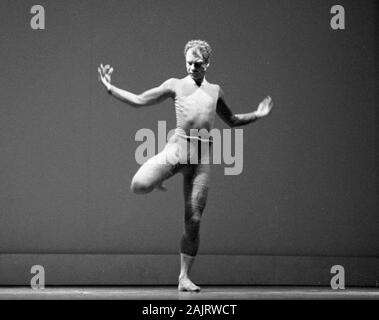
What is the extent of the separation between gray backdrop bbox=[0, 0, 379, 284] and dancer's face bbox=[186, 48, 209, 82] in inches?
67.5

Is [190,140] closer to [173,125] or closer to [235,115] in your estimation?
[235,115]

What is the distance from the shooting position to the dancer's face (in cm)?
473

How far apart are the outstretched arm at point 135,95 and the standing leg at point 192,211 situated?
21.7 inches

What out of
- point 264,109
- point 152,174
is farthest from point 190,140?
point 264,109

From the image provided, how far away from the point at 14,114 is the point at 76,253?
4.67 ft

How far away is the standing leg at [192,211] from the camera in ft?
15.5

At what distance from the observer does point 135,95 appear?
4.62 metres

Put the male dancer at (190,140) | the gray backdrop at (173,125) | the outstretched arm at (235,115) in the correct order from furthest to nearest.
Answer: the gray backdrop at (173,125) < the outstretched arm at (235,115) < the male dancer at (190,140)

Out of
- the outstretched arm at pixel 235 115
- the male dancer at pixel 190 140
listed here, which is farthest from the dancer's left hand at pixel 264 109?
the male dancer at pixel 190 140

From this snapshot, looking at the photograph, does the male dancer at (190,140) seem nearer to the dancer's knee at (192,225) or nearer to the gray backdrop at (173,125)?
the dancer's knee at (192,225)

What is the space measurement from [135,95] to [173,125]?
1.88m

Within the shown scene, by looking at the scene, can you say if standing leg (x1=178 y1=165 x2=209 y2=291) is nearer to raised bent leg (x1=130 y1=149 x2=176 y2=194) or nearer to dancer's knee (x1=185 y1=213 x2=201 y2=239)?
dancer's knee (x1=185 y1=213 x2=201 y2=239)

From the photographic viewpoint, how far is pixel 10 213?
628 cm

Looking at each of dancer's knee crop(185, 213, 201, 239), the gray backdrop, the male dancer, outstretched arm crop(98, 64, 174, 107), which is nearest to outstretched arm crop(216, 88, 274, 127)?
the male dancer
